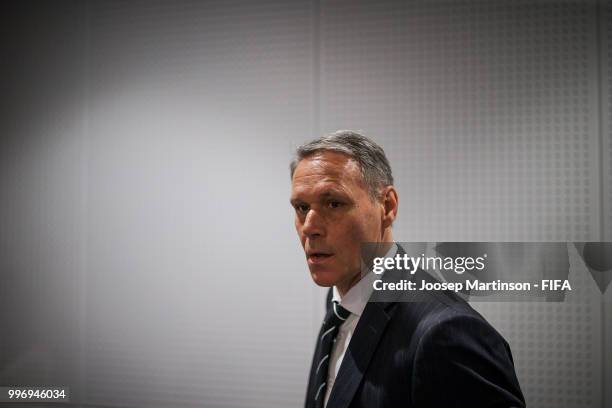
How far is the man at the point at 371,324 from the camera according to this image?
0.84 metres

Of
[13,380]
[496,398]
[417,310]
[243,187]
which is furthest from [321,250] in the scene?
[13,380]

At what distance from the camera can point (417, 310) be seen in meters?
0.94

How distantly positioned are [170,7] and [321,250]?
1.35 meters

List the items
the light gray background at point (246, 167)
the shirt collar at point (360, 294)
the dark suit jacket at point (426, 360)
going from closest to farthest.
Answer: the dark suit jacket at point (426, 360), the shirt collar at point (360, 294), the light gray background at point (246, 167)

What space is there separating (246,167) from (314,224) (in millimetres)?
774

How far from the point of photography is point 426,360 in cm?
86

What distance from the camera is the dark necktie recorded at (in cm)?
109

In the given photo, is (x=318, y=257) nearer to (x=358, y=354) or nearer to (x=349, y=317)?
(x=349, y=317)

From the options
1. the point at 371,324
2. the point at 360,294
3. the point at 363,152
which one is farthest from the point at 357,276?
the point at 363,152

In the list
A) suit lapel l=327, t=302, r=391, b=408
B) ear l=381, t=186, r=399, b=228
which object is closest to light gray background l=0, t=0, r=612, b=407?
ear l=381, t=186, r=399, b=228

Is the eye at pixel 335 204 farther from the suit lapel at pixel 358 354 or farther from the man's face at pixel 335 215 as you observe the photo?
the suit lapel at pixel 358 354

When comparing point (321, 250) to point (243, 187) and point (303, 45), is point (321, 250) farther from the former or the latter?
point (303, 45)

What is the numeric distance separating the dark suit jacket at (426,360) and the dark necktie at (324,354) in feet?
0.37

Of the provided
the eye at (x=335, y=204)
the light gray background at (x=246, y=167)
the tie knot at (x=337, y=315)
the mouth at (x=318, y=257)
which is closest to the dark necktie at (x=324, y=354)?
the tie knot at (x=337, y=315)
